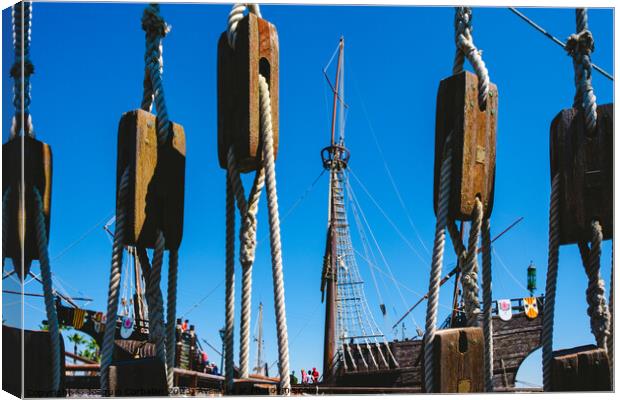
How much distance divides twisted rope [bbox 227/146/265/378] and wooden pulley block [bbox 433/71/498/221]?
1.94 ft

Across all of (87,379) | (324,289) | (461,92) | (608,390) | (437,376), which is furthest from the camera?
(324,289)

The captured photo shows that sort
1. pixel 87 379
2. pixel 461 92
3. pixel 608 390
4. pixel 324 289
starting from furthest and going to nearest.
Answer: pixel 324 289 < pixel 87 379 < pixel 608 390 < pixel 461 92

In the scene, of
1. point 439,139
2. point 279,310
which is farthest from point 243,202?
point 439,139

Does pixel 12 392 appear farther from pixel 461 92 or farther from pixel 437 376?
pixel 461 92

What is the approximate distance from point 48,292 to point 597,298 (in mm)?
1820

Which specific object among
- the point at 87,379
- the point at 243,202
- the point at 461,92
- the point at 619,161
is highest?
the point at 461,92

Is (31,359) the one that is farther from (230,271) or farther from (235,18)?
(235,18)

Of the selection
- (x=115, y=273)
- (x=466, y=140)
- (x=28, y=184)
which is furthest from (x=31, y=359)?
(x=466, y=140)

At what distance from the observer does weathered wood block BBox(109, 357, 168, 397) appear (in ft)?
8.14

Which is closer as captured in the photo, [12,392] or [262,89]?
[262,89]

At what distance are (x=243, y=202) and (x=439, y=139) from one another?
0.69 metres

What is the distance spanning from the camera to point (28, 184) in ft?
9.25

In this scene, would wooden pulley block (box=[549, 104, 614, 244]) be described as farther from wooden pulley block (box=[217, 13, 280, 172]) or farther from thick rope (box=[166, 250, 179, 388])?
thick rope (box=[166, 250, 179, 388])

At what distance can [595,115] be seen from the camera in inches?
103
